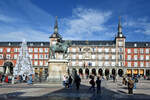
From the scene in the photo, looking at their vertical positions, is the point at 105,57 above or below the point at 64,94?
above

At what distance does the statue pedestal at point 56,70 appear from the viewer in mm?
21562

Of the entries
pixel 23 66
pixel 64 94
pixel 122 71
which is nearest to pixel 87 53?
pixel 122 71

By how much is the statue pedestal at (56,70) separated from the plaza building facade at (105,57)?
4767 centimetres

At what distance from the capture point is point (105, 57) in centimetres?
7200

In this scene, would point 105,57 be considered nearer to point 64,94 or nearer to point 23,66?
point 23,66

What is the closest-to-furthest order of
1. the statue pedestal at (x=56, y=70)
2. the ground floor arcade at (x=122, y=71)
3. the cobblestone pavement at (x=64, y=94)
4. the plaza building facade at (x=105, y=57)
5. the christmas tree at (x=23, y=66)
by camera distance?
the cobblestone pavement at (x=64, y=94), the statue pedestal at (x=56, y=70), the christmas tree at (x=23, y=66), the ground floor arcade at (x=122, y=71), the plaza building facade at (x=105, y=57)

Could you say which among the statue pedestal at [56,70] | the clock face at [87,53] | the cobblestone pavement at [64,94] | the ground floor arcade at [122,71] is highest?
the clock face at [87,53]

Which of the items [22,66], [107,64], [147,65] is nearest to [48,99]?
[22,66]

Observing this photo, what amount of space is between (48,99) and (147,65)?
223 ft

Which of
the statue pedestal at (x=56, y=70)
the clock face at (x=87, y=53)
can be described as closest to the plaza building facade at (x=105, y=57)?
the clock face at (x=87, y=53)

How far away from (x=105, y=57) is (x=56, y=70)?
52646 millimetres

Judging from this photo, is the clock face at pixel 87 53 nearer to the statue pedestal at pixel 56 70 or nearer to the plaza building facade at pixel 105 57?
the plaza building facade at pixel 105 57

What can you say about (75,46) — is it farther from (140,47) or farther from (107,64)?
(140,47)

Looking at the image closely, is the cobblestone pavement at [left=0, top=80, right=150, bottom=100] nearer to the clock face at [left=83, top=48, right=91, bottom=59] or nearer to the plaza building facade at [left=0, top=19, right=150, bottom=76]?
the plaza building facade at [left=0, top=19, right=150, bottom=76]
